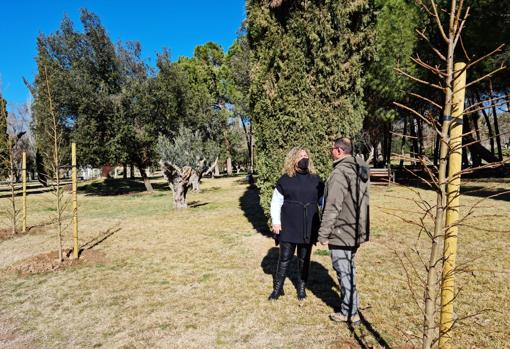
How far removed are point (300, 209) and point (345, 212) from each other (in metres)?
0.78

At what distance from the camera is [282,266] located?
446 centimetres

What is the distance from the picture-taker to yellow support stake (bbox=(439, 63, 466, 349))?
1791 mm

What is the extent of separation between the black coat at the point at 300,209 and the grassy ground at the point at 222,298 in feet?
3.15

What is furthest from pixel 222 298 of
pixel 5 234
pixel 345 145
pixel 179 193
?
pixel 179 193

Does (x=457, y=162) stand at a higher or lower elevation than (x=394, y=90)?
lower

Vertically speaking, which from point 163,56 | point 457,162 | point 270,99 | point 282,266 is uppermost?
point 163,56

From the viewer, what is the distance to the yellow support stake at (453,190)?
5.88 ft

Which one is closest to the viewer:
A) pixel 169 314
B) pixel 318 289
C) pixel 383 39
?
pixel 169 314

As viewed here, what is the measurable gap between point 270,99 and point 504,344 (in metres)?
5.91

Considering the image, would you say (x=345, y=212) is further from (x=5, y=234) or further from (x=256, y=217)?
(x=5, y=234)

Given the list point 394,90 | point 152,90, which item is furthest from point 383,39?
point 152,90

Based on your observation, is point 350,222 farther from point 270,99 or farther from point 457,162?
point 270,99

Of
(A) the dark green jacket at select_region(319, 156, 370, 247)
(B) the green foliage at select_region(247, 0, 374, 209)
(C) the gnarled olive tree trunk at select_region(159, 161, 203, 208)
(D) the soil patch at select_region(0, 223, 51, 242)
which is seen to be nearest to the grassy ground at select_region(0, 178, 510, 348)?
(A) the dark green jacket at select_region(319, 156, 370, 247)

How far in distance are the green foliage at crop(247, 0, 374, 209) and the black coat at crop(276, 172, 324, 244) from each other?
2.87m
